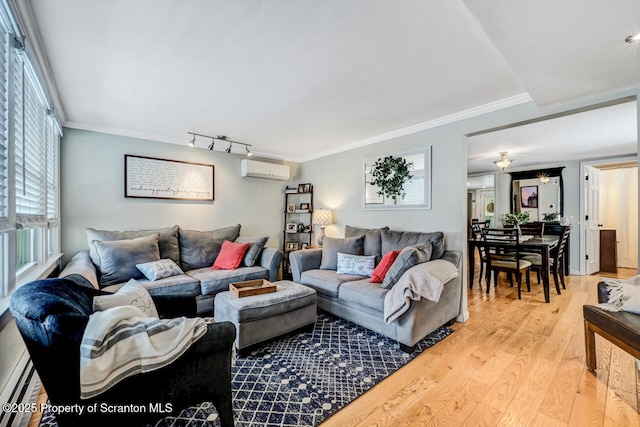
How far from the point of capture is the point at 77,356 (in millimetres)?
1011

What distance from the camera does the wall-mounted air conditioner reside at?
4.40 meters

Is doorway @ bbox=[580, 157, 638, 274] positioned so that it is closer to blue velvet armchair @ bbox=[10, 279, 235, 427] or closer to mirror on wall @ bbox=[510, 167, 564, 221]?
mirror on wall @ bbox=[510, 167, 564, 221]

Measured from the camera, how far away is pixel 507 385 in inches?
72.0

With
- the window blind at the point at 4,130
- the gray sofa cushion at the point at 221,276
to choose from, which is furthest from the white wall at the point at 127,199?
the window blind at the point at 4,130

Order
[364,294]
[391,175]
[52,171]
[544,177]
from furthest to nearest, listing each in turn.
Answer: [544,177] < [391,175] < [52,171] < [364,294]

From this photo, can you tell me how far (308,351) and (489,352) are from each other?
1.49 m

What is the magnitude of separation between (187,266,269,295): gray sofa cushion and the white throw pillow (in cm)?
130

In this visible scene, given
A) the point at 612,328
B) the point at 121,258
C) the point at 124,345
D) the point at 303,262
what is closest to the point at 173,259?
the point at 121,258

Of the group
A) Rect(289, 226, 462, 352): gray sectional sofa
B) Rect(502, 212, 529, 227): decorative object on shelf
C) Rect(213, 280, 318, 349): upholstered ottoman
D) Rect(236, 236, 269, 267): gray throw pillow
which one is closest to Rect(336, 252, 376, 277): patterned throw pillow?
Rect(289, 226, 462, 352): gray sectional sofa

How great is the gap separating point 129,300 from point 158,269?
1600 mm

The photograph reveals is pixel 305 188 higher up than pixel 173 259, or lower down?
higher up

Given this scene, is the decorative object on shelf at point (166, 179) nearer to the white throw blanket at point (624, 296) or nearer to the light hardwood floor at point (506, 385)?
the light hardwood floor at point (506, 385)

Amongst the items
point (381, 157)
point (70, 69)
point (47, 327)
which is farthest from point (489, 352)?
point (70, 69)

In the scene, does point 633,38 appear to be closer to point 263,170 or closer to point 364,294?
point 364,294
